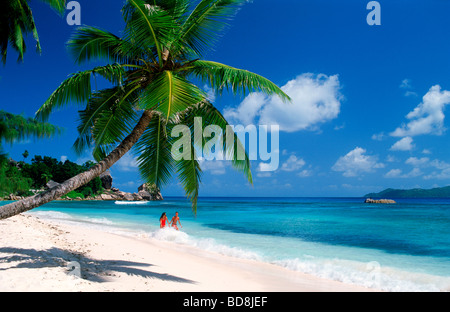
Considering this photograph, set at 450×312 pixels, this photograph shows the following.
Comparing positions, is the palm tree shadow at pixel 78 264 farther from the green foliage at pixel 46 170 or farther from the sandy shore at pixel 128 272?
the green foliage at pixel 46 170

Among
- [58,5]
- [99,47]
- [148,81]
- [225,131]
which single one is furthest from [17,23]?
[225,131]

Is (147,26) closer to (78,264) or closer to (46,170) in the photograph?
(78,264)

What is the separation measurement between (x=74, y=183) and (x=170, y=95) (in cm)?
206

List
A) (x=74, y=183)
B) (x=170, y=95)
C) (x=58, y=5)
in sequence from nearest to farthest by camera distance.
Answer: (x=170, y=95), (x=74, y=183), (x=58, y=5)

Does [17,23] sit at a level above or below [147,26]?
above

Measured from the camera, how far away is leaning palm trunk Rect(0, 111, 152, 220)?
4382 millimetres

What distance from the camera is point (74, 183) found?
4801 mm

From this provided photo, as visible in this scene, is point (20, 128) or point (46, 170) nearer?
point (20, 128)

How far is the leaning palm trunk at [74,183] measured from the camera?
173 inches

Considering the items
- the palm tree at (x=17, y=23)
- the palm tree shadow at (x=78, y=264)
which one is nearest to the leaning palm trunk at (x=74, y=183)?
the palm tree shadow at (x=78, y=264)

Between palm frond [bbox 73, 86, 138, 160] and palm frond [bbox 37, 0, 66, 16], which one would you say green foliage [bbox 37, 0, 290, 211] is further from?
palm frond [bbox 37, 0, 66, 16]
